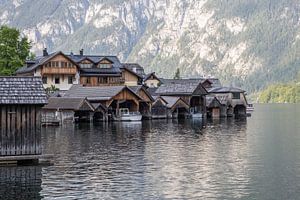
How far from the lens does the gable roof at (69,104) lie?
109m

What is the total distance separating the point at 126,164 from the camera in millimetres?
52406

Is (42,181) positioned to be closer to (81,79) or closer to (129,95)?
(129,95)

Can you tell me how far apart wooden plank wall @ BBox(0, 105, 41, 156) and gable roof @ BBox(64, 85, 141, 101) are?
224 feet

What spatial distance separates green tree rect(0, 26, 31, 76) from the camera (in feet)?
409

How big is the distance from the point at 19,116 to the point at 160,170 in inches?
425

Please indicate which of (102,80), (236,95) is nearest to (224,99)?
(236,95)

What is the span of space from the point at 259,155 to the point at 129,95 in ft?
197

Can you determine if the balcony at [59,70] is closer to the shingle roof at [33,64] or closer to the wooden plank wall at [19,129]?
the shingle roof at [33,64]

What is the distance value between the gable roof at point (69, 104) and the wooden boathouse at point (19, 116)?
2402 inches

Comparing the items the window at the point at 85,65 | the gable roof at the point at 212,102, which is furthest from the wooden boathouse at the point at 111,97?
the gable roof at the point at 212,102

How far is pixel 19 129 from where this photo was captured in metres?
47.0

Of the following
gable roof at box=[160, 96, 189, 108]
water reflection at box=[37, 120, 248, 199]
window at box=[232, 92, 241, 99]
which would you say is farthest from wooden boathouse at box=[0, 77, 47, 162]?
window at box=[232, 92, 241, 99]

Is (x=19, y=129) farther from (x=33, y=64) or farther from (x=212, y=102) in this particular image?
(x=212, y=102)

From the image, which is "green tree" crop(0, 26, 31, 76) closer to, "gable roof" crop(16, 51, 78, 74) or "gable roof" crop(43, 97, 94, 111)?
"gable roof" crop(16, 51, 78, 74)
